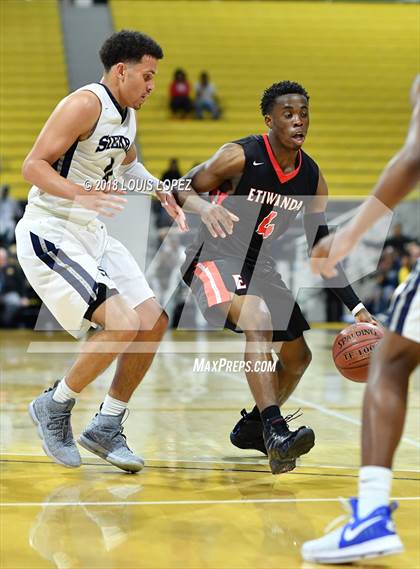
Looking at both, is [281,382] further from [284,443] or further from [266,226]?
[284,443]

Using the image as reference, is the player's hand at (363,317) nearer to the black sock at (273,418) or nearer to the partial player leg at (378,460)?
the black sock at (273,418)

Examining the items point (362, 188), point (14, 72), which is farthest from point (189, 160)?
point (14, 72)

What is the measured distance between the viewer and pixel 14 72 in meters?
18.5

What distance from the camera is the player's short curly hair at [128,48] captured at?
4.66m

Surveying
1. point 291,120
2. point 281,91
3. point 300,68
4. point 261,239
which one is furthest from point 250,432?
point 300,68

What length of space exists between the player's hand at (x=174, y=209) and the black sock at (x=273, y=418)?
40.1 inches

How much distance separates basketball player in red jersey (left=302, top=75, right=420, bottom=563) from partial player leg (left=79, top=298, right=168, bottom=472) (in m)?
1.99

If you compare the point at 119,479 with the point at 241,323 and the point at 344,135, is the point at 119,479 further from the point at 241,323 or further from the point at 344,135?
the point at 344,135

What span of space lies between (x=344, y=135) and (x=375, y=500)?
1559cm

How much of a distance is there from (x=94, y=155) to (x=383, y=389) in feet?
7.62

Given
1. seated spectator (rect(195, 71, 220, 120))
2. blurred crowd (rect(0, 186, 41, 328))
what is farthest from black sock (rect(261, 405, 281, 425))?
seated spectator (rect(195, 71, 220, 120))

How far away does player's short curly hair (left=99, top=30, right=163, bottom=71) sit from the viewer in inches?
184

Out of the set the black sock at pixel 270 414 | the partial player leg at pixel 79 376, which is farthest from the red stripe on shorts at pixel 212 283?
the black sock at pixel 270 414

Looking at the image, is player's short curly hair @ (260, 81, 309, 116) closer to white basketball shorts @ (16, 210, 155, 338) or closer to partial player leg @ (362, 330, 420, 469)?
white basketball shorts @ (16, 210, 155, 338)
